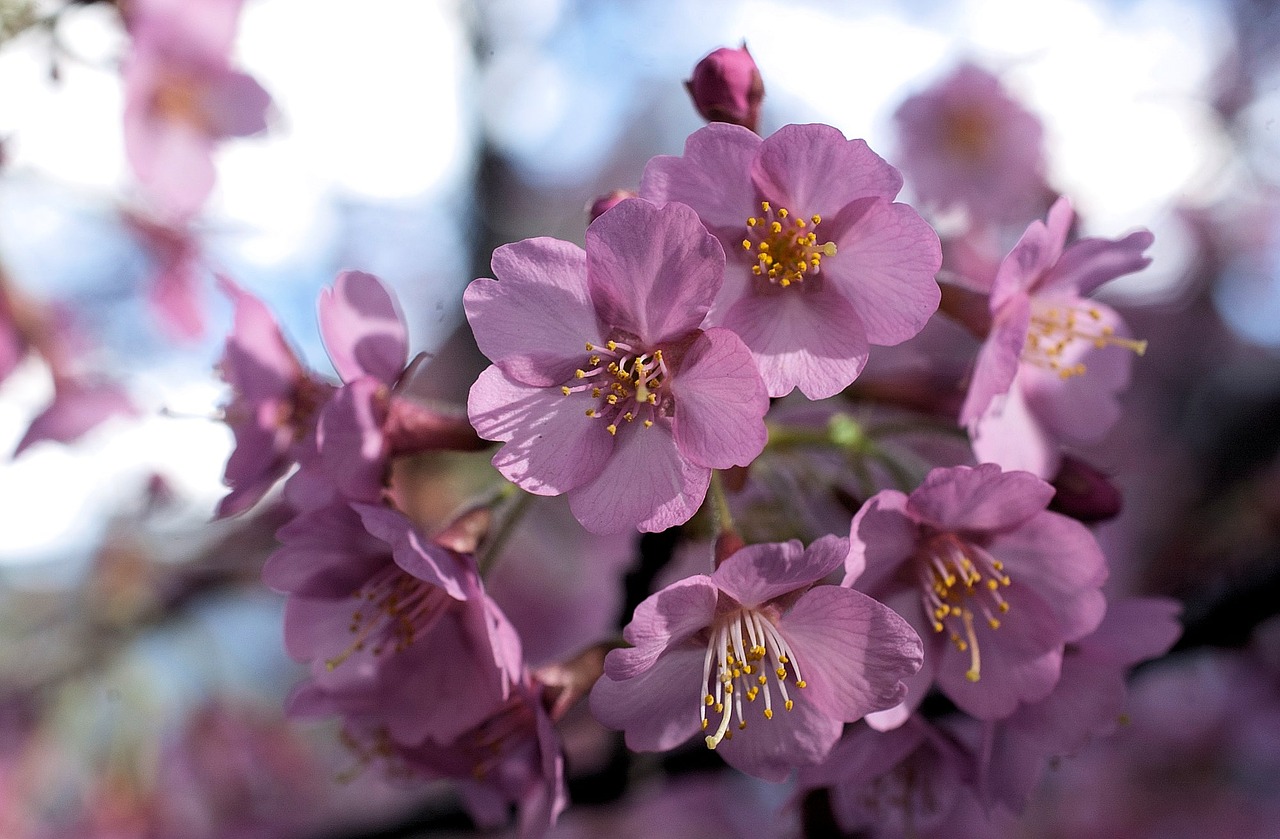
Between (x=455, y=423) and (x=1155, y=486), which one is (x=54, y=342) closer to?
(x=455, y=423)

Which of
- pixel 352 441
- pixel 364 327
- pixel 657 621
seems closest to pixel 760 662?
pixel 657 621

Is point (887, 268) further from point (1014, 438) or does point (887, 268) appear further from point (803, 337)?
point (1014, 438)

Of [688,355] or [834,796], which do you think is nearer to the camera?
[688,355]

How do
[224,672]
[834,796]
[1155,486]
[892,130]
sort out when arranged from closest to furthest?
[834,796] → [892,130] → [224,672] → [1155,486]

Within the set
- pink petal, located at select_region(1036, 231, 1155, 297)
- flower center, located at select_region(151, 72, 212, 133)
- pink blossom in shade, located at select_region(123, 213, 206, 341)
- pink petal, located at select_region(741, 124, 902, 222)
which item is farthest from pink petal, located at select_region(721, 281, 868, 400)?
pink blossom in shade, located at select_region(123, 213, 206, 341)

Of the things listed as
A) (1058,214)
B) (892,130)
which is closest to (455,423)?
(1058,214)

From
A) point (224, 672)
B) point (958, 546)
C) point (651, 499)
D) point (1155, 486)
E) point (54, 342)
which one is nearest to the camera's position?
point (651, 499)

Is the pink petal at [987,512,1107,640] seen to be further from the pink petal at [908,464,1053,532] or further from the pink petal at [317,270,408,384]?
the pink petal at [317,270,408,384]
